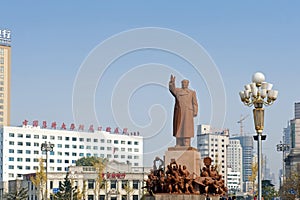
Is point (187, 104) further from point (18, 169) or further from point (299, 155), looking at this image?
point (18, 169)

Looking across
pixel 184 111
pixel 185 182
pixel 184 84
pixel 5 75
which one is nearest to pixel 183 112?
pixel 184 111

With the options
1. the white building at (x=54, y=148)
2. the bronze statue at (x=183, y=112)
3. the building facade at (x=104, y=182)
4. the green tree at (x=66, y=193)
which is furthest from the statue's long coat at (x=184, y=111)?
the white building at (x=54, y=148)

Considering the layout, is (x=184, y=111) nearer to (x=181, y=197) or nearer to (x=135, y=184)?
(x=181, y=197)

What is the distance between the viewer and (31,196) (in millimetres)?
72188

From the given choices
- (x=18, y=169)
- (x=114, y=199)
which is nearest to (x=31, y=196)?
(x=114, y=199)

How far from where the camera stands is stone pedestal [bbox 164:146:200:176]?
21.6 metres

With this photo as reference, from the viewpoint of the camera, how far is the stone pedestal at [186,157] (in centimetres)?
2162

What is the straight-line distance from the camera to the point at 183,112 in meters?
22.6

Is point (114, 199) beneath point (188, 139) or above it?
beneath

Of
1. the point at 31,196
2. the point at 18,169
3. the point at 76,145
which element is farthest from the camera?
the point at 76,145

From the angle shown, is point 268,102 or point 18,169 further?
point 18,169

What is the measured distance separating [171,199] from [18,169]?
74150 mm

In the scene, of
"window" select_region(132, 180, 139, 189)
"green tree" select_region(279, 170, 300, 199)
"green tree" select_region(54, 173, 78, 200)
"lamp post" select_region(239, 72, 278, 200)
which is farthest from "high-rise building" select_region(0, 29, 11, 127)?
"lamp post" select_region(239, 72, 278, 200)

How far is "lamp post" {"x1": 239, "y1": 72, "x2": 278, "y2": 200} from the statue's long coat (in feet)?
19.4
